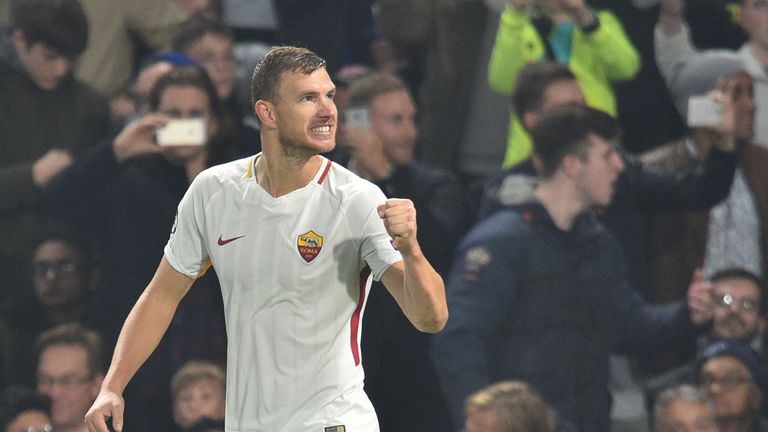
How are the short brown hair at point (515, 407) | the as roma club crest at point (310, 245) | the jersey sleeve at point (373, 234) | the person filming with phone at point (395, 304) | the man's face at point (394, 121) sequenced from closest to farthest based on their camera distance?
the jersey sleeve at point (373, 234), the as roma club crest at point (310, 245), the short brown hair at point (515, 407), the person filming with phone at point (395, 304), the man's face at point (394, 121)

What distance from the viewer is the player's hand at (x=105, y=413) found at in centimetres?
382

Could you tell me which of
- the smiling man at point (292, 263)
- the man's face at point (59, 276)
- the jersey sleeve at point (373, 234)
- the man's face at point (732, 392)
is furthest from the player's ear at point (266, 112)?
the man's face at point (732, 392)

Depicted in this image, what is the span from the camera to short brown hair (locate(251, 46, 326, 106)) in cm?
381

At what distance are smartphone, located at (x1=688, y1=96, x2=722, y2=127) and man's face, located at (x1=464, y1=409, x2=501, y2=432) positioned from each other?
1581mm

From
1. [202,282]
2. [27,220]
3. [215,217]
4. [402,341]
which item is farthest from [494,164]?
[215,217]

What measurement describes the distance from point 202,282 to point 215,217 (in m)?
2.27

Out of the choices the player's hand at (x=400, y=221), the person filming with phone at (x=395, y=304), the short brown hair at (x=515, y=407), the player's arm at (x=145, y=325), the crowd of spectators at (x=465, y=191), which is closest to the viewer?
the player's hand at (x=400, y=221)

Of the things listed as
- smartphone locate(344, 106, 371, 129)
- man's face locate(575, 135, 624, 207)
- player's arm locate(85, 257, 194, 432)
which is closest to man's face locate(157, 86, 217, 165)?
smartphone locate(344, 106, 371, 129)

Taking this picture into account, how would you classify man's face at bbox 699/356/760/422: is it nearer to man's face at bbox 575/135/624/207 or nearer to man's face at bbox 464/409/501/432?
man's face at bbox 575/135/624/207

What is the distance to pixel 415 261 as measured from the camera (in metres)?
Answer: 3.55

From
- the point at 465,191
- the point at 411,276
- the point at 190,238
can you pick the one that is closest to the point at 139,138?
the point at 465,191

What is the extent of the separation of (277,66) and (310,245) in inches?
18.5

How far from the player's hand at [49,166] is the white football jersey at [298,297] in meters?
2.52

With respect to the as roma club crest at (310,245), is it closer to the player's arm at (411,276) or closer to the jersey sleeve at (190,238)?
the player's arm at (411,276)
